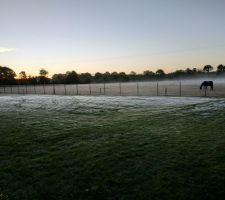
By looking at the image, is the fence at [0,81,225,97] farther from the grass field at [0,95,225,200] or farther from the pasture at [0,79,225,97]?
the grass field at [0,95,225,200]

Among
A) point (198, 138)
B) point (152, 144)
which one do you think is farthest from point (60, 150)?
point (198, 138)

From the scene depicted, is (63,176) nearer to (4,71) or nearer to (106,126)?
(106,126)

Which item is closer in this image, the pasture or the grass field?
the grass field

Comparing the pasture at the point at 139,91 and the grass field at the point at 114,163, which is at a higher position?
the grass field at the point at 114,163

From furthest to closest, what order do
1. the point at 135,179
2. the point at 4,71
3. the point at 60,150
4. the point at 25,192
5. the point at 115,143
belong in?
the point at 4,71 < the point at 115,143 < the point at 60,150 < the point at 135,179 < the point at 25,192

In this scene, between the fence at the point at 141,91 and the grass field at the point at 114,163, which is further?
the fence at the point at 141,91

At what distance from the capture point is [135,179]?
5.75 m

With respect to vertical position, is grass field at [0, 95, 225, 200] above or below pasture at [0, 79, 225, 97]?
above

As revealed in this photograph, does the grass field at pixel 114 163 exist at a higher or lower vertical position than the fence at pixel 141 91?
higher

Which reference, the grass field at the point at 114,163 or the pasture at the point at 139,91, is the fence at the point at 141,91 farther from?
the grass field at the point at 114,163

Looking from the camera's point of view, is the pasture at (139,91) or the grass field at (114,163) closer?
the grass field at (114,163)

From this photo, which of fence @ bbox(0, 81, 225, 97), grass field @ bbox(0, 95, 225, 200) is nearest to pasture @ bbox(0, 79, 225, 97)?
fence @ bbox(0, 81, 225, 97)

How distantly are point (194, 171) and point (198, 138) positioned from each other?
358cm

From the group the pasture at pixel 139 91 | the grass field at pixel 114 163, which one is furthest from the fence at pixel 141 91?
the grass field at pixel 114 163
